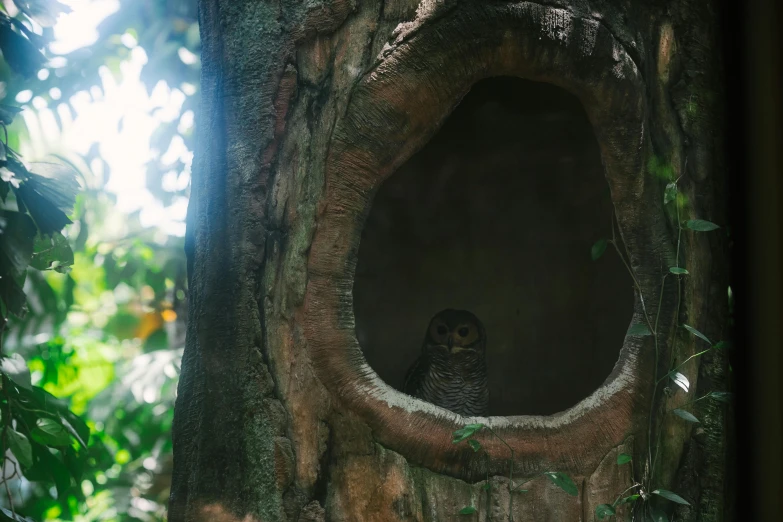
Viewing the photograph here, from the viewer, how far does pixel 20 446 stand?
7.88 ft

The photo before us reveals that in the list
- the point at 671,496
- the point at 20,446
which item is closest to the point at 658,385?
the point at 671,496

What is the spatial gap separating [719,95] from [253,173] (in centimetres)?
139

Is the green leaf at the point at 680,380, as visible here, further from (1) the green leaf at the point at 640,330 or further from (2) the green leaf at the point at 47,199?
(2) the green leaf at the point at 47,199

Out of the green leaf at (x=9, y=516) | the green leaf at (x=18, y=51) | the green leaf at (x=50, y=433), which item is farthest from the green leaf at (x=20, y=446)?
the green leaf at (x=18, y=51)

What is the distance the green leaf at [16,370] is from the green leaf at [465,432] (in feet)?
5.15

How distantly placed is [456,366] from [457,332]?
7.1 inches

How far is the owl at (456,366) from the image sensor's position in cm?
357

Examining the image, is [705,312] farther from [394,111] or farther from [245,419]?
[245,419]

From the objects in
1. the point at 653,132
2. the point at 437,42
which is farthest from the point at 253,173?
the point at 653,132

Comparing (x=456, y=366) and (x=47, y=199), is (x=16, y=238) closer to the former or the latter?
(x=47, y=199)

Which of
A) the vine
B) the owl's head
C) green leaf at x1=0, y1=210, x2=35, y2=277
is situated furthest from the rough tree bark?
the owl's head

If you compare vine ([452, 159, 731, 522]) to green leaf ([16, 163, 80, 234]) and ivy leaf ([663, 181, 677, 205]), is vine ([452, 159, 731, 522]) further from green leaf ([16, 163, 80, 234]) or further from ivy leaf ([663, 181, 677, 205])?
green leaf ([16, 163, 80, 234])

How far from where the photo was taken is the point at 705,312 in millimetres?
2291

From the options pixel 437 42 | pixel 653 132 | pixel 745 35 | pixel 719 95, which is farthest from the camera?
pixel 653 132
